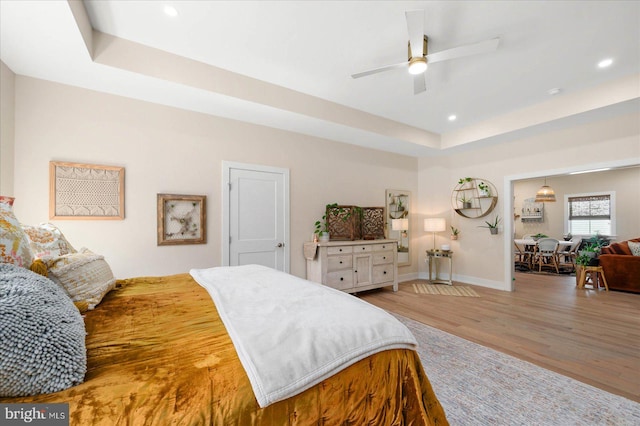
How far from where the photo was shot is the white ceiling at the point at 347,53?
2.14 meters

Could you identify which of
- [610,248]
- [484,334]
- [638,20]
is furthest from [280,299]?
[610,248]

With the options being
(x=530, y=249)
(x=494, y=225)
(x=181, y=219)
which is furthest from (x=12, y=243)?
(x=530, y=249)

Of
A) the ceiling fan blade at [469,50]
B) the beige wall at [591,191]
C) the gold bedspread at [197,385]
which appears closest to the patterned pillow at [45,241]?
the gold bedspread at [197,385]

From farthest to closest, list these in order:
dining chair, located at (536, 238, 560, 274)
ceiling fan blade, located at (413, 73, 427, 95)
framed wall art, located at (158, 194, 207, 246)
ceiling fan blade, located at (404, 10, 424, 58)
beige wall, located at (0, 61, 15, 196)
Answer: dining chair, located at (536, 238, 560, 274) < framed wall art, located at (158, 194, 207, 246) < ceiling fan blade, located at (413, 73, 427, 95) < beige wall, located at (0, 61, 15, 196) < ceiling fan blade, located at (404, 10, 424, 58)

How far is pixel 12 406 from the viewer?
2.03ft

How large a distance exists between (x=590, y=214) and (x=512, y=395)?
8242 mm

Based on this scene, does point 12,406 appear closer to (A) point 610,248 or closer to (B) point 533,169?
(B) point 533,169

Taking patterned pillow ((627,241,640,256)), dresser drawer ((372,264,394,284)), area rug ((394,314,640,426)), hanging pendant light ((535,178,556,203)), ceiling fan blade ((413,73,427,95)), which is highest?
ceiling fan blade ((413,73,427,95))

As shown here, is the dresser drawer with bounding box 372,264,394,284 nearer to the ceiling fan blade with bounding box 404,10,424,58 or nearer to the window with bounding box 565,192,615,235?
the ceiling fan blade with bounding box 404,10,424,58

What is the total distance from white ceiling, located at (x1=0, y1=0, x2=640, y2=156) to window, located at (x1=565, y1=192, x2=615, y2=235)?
5153 mm

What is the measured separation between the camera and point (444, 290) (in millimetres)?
4613

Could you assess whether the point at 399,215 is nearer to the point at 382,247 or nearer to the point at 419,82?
the point at 382,247

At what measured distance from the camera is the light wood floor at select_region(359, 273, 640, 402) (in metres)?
2.16

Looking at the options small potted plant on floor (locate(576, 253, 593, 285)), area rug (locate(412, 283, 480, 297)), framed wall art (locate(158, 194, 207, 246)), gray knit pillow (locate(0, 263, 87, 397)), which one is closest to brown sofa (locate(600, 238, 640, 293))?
small potted plant on floor (locate(576, 253, 593, 285))
